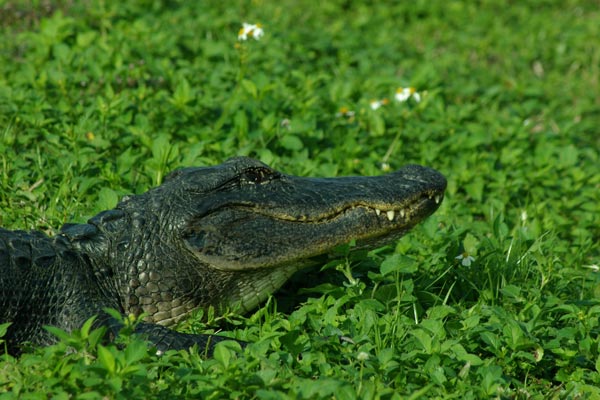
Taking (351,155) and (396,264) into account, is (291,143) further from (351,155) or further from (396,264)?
(396,264)

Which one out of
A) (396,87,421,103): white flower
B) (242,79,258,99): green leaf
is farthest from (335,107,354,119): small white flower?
(242,79,258,99): green leaf

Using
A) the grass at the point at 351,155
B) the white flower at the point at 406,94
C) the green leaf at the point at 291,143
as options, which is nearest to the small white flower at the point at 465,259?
the grass at the point at 351,155

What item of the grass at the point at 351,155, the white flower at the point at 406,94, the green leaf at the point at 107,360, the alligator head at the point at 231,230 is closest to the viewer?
the green leaf at the point at 107,360

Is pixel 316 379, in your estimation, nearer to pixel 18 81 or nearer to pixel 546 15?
pixel 18 81

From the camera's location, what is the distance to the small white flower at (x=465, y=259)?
15.9 feet

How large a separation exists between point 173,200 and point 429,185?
51.0 inches

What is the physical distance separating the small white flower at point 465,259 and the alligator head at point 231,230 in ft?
1.71

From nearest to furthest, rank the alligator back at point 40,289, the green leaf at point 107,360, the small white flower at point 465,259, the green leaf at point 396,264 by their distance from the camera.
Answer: the green leaf at point 107,360
the alligator back at point 40,289
the green leaf at point 396,264
the small white flower at point 465,259

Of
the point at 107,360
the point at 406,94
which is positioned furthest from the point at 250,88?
the point at 107,360

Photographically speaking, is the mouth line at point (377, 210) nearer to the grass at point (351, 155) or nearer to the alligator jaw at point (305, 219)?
the alligator jaw at point (305, 219)

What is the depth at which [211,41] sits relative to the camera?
7.86 m

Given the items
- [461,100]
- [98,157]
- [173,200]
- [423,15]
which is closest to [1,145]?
[98,157]

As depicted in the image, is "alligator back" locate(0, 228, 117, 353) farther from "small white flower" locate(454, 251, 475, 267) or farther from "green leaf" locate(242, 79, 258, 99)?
"green leaf" locate(242, 79, 258, 99)

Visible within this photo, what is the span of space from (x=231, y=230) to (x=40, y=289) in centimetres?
93
